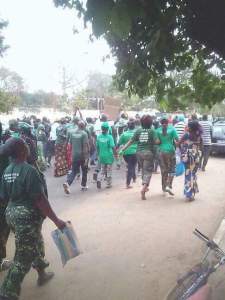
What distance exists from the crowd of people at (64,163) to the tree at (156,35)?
1312 mm

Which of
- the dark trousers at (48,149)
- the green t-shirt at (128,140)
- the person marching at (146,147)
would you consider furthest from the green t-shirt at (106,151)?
the dark trousers at (48,149)

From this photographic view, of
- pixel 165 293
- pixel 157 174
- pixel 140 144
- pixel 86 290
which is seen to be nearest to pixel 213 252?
pixel 165 293

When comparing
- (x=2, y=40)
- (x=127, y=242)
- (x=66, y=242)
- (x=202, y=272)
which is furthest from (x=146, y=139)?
(x=2, y=40)

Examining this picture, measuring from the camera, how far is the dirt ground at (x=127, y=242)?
4.27 m

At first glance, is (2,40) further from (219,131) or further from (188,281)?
(188,281)

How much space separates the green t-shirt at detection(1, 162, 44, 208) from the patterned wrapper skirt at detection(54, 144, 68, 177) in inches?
263

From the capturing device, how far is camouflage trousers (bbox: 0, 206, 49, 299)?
12.1ft

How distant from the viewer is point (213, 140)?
Answer: 1630 cm

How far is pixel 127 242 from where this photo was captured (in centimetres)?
569

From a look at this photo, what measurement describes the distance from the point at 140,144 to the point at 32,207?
4.70m

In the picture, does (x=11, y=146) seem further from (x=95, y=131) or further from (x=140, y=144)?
(x=95, y=131)

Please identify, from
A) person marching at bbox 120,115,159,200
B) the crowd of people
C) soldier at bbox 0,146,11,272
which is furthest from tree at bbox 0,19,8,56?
soldier at bbox 0,146,11,272

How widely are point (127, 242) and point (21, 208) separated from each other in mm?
2373

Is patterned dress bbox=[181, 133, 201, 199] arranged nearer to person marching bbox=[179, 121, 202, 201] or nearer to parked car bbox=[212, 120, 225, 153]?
person marching bbox=[179, 121, 202, 201]
